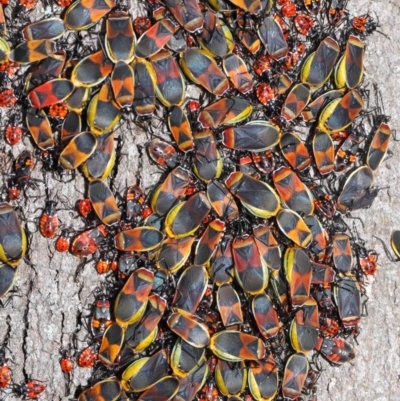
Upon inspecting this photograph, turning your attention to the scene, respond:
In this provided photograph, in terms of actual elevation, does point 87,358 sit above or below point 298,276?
below

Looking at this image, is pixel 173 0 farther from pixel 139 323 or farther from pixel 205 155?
pixel 139 323

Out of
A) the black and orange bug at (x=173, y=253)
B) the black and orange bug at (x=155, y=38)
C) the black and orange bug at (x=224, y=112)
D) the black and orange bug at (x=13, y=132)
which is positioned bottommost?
the black and orange bug at (x=173, y=253)

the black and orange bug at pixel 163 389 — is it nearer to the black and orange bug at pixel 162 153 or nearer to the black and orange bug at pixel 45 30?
the black and orange bug at pixel 162 153

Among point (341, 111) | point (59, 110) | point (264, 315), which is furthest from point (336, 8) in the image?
point (264, 315)

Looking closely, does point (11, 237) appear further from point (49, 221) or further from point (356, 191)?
point (356, 191)

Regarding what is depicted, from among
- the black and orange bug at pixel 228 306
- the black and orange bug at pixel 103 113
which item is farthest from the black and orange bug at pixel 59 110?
the black and orange bug at pixel 228 306

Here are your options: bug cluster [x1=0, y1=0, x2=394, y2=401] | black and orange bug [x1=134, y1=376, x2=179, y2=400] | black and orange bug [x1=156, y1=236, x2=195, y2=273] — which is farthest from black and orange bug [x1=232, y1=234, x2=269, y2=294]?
black and orange bug [x1=134, y1=376, x2=179, y2=400]

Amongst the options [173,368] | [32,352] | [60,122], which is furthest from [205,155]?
[32,352]
